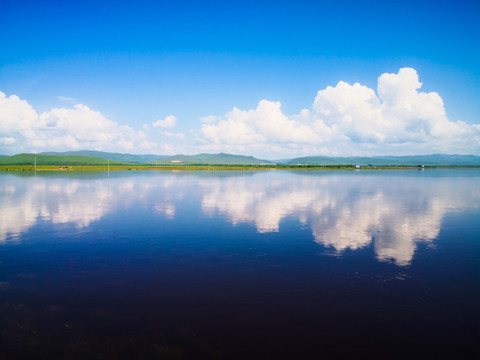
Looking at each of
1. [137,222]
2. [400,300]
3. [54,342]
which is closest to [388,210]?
[400,300]

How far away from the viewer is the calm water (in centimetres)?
801

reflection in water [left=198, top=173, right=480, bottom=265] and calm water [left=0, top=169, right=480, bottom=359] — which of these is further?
reflection in water [left=198, top=173, right=480, bottom=265]

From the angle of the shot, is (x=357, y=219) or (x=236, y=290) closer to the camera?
(x=236, y=290)

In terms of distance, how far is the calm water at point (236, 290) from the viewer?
801 centimetres

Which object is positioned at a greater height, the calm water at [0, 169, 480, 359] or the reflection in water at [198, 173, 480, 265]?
the reflection in water at [198, 173, 480, 265]

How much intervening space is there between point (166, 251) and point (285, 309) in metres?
7.77

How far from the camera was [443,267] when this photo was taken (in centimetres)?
1355

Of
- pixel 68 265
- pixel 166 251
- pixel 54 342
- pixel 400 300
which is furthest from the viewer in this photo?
pixel 166 251

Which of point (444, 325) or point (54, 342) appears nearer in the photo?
point (54, 342)

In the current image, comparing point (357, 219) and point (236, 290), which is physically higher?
point (357, 219)

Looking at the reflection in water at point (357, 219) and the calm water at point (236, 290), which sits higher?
the reflection in water at point (357, 219)

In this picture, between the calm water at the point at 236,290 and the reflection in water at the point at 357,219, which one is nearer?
the calm water at the point at 236,290

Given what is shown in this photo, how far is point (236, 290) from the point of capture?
1093 cm

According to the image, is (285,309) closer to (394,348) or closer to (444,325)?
(394,348)
